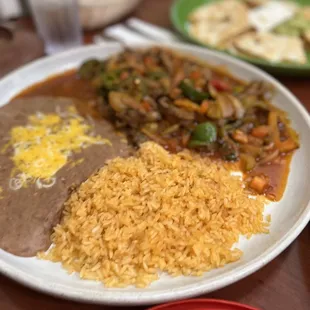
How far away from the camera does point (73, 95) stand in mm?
2740

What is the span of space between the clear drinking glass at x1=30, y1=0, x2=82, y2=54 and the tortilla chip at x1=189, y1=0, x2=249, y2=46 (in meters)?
Answer: 1.03

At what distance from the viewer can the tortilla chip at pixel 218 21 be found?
10.9 ft

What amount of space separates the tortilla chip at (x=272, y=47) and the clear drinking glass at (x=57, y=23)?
1.39 meters

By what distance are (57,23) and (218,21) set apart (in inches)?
58.0

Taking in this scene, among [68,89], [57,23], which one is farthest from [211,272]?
[57,23]

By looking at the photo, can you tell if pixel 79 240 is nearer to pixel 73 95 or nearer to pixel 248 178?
pixel 248 178

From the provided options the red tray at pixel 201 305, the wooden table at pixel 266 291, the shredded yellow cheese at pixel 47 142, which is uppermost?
the shredded yellow cheese at pixel 47 142

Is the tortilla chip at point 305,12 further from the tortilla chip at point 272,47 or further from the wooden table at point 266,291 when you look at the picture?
the wooden table at point 266,291

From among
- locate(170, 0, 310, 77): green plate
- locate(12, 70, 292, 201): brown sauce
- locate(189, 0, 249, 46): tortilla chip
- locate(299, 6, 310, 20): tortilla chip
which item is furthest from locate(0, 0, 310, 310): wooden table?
locate(299, 6, 310, 20): tortilla chip

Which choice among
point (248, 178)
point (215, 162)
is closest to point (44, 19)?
point (215, 162)

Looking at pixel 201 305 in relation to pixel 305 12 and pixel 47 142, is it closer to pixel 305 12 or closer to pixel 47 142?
pixel 47 142

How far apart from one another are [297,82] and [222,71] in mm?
603

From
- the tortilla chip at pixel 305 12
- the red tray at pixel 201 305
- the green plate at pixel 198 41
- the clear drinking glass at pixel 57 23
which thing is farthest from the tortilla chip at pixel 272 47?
the red tray at pixel 201 305

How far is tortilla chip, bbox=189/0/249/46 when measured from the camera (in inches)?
131
